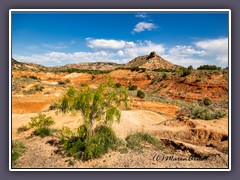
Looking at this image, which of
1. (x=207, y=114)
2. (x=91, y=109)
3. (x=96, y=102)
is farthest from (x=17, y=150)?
(x=207, y=114)

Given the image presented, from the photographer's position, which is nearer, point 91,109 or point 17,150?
point 91,109

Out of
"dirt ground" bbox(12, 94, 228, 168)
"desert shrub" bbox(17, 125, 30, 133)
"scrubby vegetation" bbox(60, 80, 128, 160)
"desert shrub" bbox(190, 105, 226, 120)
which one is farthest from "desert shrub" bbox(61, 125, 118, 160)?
"desert shrub" bbox(190, 105, 226, 120)

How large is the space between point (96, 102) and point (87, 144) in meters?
1.15

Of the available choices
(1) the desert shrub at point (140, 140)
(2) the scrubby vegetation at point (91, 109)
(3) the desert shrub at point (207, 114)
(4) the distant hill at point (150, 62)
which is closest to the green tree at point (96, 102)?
(2) the scrubby vegetation at point (91, 109)

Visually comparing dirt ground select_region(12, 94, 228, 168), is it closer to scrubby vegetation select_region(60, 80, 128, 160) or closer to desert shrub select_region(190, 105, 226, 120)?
scrubby vegetation select_region(60, 80, 128, 160)

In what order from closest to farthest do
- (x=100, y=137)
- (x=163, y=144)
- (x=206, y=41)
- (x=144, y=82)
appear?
(x=100, y=137)
(x=206, y=41)
(x=163, y=144)
(x=144, y=82)

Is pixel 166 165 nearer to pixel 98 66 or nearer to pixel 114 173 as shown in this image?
pixel 114 173

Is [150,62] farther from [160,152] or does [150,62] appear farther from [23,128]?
[160,152]

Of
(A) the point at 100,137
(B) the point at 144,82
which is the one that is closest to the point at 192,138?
(A) the point at 100,137

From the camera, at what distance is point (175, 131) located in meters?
9.12

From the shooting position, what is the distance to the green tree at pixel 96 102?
618 centimetres

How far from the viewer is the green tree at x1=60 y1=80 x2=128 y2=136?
6.18 meters

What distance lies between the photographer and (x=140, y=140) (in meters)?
7.86
